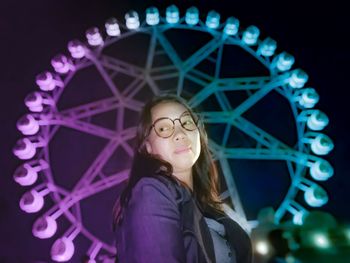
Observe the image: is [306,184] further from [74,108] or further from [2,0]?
[2,0]

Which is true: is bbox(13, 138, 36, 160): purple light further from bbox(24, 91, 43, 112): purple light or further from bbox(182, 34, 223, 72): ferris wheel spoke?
bbox(182, 34, 223, 72): ferris wheel spoke

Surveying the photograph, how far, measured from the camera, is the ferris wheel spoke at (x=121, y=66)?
639 centimetres

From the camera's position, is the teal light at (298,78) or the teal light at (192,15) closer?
the teal light at (298,78)

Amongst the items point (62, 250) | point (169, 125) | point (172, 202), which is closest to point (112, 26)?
point (62, 250)

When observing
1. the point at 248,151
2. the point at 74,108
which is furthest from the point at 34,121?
the point at 248,151

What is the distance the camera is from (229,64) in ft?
23.4

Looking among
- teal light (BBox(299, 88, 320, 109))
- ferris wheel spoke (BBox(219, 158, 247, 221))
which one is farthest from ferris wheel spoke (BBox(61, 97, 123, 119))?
teal light (BBox(299, 88, 320, 109))

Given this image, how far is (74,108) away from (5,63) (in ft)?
4.56

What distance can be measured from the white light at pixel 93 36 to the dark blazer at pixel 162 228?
4.69m

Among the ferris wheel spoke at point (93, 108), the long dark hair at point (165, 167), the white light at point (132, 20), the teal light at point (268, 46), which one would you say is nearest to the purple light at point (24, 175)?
the ferris wheel spoke at point (93, 108)

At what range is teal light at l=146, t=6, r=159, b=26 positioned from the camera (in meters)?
6.11

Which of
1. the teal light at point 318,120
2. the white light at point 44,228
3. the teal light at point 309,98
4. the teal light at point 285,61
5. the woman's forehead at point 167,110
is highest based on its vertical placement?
the teal light at point 285,61

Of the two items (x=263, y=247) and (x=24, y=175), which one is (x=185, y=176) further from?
(x=24, y=175)

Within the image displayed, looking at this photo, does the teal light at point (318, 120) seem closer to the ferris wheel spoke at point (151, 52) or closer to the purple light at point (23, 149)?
the ferris wheel spoke at point (151, 52)
